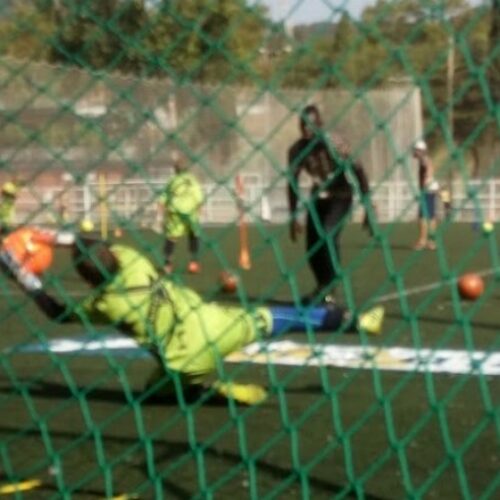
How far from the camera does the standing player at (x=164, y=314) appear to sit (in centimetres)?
627

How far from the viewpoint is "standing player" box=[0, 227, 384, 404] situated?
6.27 metres

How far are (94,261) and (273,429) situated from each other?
2.52 m

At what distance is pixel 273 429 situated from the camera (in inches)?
320

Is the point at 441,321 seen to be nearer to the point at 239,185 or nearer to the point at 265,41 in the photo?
the point at 239,185

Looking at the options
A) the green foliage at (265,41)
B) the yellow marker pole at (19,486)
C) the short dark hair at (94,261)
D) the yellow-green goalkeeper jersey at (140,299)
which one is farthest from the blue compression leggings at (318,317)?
the green foliage at (265,41)

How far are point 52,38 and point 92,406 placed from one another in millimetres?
4157

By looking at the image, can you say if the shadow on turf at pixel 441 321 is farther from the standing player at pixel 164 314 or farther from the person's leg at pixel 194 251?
the standing player at pixel 164 314

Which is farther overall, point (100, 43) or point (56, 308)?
point (56, 308)

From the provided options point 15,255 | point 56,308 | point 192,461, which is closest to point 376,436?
point 192,461

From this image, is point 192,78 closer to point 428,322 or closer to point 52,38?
point 52,38

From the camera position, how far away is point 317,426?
8.16m

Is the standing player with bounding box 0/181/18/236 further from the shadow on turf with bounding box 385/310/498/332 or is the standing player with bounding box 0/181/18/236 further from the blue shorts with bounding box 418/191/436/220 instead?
the shadow on turf with bounding box 385/310/498/332

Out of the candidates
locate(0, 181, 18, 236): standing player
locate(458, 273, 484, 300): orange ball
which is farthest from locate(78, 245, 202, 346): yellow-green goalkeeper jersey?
locate(458, 273, 484, 300): orange ball

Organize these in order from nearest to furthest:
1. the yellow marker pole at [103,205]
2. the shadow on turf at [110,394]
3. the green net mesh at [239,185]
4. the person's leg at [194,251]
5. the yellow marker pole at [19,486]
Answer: the green net mesh at [239,185], the yellow marker pole at [103,205], the person's leg at [194,251], the yellow marker pole at [19,486], the shadow on turf at [110,394]
